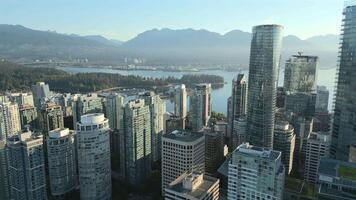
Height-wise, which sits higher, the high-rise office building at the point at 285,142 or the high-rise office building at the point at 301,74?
the high-rise office building at the point at 301,74

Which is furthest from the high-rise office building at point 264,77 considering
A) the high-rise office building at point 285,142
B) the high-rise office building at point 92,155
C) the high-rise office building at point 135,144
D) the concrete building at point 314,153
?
the high-rise office building at point 92,155

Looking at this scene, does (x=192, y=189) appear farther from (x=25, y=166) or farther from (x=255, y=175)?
(x=25, y=166)

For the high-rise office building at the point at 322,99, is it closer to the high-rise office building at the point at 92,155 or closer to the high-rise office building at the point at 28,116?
the high-rise office building at the point at 92,155

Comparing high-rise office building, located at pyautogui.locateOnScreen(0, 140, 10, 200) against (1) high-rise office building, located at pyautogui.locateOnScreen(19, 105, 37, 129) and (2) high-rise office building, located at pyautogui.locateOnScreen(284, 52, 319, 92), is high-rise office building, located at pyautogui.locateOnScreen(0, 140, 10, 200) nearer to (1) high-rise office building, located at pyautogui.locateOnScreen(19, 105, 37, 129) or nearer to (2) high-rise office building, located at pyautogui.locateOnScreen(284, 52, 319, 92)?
(1) high-rise office building, located at pyautogui.locateOnScreen(19, 105, 37, 129)

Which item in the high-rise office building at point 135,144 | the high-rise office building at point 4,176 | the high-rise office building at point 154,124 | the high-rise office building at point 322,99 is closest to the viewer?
the high-rise office building at point 4,176

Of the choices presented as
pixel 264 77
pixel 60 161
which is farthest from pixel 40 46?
pixel 264 77

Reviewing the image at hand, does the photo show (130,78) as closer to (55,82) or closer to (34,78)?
(55,82)
